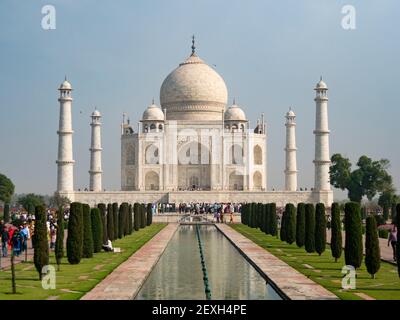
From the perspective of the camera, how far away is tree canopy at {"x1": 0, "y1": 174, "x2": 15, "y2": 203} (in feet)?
141

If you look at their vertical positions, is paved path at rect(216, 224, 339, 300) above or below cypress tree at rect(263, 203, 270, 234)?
below

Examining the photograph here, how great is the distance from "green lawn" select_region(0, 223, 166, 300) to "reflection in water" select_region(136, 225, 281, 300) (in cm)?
79

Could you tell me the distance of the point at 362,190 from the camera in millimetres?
40062

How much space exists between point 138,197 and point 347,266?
90.3ft

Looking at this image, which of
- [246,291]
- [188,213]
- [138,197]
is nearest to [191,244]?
[246,291]

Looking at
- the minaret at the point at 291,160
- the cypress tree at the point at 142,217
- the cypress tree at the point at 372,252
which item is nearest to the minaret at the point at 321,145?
the minaret at the point at 291,160

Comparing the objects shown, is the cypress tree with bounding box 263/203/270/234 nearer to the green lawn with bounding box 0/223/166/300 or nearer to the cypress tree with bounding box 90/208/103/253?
the green lawn with bounding box 0/223/166/300

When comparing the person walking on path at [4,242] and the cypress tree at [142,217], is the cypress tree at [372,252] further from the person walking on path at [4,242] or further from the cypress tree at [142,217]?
the cypress tree at [142,217]

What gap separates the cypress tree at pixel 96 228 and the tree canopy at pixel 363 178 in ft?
82.1

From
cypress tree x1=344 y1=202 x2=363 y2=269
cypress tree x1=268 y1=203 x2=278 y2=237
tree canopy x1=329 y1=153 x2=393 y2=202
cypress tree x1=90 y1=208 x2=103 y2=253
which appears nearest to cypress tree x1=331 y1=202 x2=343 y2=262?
cypress tree x1=344 y1=202 x2=363 y2=269

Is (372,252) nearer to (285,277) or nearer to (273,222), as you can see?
(285,277)

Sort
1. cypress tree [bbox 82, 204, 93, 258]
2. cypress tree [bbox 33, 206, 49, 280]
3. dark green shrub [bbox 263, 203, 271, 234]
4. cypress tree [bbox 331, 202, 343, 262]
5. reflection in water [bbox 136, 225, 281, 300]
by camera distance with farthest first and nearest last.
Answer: dark green shrub [bbox 263, 203, 271, 234], cypress tree [bbox 82, 204, 93, 258], cypress tree [bbox 331, 202, 343, 262], cypress tree [bbox 33, 206, 49, 280], reflection in water [bbox 136, 225, 281, 300]

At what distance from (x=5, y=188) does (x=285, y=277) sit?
33588mm
